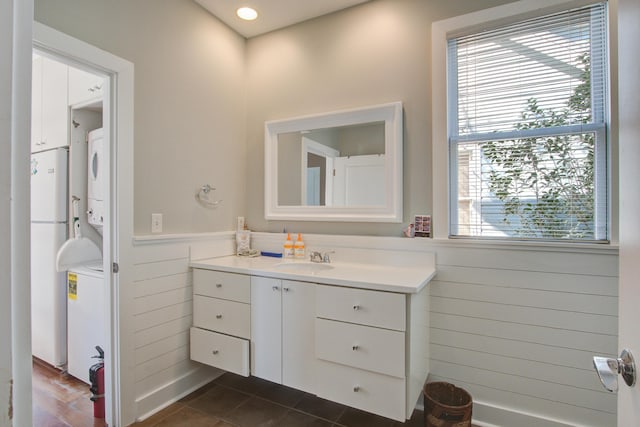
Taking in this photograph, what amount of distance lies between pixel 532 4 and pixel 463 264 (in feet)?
4.81

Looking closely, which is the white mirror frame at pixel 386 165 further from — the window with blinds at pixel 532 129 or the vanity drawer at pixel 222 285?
the vanity drawer at pixel 222 285

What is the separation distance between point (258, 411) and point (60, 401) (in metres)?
1.31

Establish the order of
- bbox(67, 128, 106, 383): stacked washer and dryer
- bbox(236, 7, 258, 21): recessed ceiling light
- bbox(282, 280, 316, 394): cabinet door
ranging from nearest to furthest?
bbox(282, 280, 316, 394): cabinet door < bbox(67, 128, 106, 383): stacked washer and dryer < bbox(236, 7, 258, 21): recessed ceiling light

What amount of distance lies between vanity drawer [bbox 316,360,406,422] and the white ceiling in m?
2.30

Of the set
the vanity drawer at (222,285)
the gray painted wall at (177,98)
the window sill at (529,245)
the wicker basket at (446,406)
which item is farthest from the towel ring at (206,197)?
the wicker basket at (446,406)

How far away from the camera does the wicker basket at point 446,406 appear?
1.62m

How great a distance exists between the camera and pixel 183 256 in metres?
2.13

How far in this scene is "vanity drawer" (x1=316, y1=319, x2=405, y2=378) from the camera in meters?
1.49

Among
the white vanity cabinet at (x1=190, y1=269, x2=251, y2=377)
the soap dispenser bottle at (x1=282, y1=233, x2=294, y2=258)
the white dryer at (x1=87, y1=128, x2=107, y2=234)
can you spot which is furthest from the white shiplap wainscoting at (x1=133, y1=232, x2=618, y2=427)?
the white dryer at (x1=87, y1=128, x2=107, y2=234)

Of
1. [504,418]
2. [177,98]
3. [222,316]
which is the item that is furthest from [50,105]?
[504,418]

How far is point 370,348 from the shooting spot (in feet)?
5.08

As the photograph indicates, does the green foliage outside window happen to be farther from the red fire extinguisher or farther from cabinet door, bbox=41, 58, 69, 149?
cabinet door, bbox=41, 58, 69, 149

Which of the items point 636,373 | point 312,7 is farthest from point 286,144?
point 636,373

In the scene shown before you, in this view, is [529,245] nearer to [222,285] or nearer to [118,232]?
[222,285]
